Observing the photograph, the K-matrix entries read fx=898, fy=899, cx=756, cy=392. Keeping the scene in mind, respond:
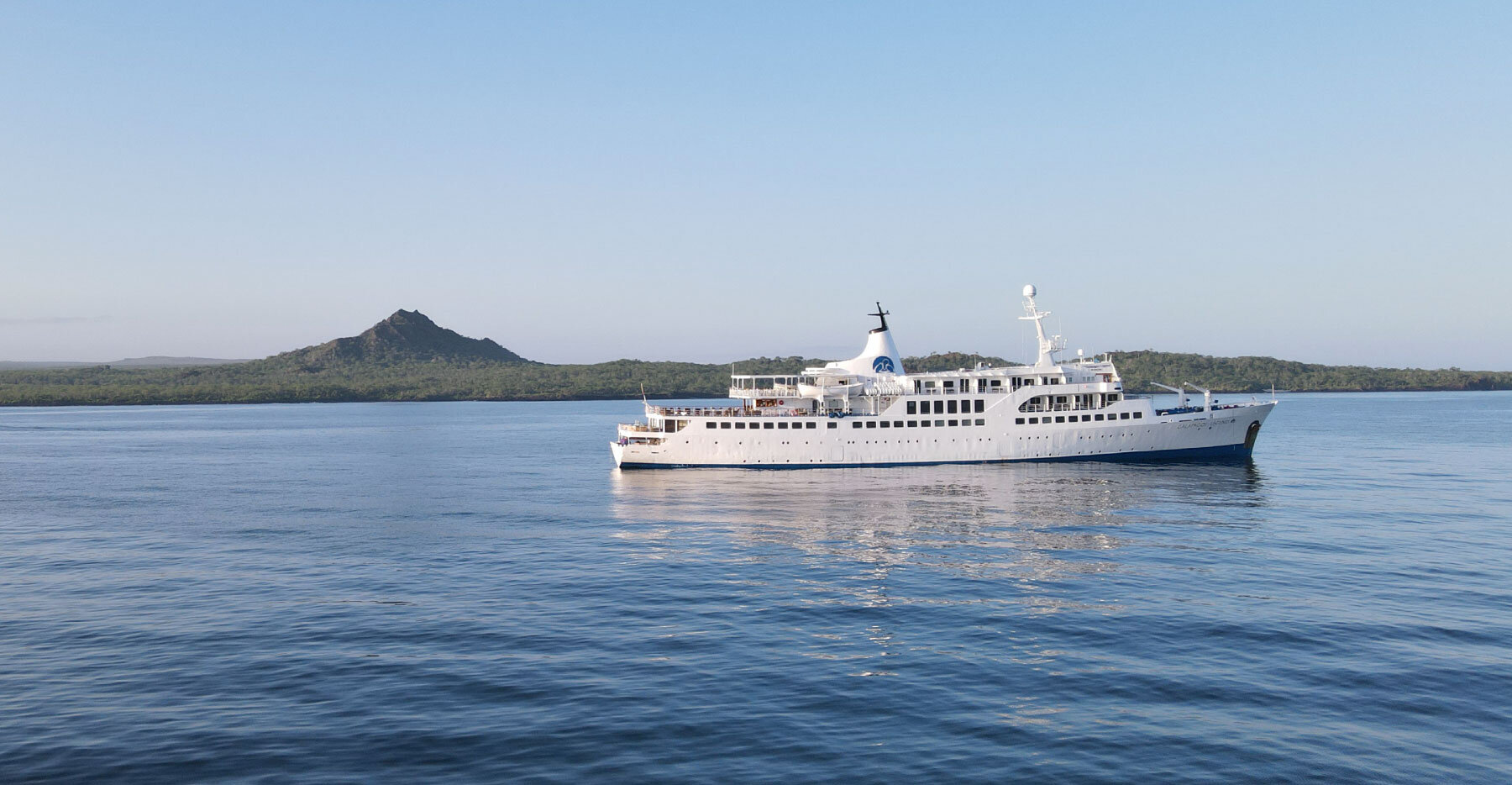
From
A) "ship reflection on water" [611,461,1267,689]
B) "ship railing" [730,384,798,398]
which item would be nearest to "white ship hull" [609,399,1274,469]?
"ship reflection on water" [611,461,1267,689]

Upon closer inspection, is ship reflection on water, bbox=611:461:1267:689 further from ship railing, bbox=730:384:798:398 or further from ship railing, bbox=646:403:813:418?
ship railing, bbox=730:384:798:398

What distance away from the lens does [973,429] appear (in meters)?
66.9

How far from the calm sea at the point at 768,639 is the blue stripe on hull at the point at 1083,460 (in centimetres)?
1578

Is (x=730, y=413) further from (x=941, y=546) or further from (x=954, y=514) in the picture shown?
(x=941, y=546)

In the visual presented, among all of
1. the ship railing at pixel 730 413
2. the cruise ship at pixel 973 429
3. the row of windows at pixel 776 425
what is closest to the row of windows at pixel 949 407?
the cruise ship at pixel 973 429

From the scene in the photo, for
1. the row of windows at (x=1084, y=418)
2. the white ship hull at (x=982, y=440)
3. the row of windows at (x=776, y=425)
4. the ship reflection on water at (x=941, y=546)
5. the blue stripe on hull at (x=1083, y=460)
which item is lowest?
the ship reflection on water at (x=941, y=546)

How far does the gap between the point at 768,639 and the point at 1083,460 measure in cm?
5056

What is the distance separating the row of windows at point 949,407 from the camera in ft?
220

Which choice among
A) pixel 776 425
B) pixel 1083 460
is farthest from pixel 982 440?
pixel 776 425

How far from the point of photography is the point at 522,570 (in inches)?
1241

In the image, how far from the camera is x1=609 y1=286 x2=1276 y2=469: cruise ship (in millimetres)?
66688

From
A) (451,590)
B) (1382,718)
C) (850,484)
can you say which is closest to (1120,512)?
(850,484)

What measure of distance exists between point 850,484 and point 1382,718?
136ft

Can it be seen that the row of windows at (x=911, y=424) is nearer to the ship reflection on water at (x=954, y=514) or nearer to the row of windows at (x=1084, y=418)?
the row of windows at (x=1084, y=418)
